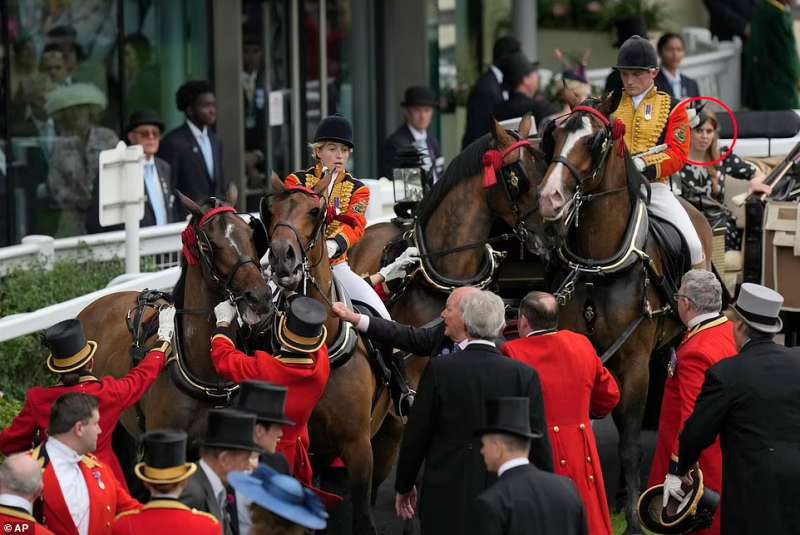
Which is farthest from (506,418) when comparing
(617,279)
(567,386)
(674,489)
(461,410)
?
(617,279)

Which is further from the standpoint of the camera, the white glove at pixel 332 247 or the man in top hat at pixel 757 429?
the white glove at pixel 332 247

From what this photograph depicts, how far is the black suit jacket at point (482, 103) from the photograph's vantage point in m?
17.3

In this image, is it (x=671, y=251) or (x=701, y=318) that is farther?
(x=671, y=251)

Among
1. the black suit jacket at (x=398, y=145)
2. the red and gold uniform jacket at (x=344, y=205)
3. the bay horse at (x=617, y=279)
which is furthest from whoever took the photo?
the black suit jacket at (x=398, y=145)

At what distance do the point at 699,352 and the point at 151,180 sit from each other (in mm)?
6525

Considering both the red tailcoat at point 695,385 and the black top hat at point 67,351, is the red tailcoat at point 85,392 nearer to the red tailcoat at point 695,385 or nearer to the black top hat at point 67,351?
the black top hat at point 67,351

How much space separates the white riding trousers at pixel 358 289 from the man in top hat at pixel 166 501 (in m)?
3.22

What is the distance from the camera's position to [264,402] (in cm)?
683

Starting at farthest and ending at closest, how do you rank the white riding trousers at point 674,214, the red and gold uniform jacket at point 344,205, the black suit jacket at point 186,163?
the black suit jacket at point 186,163 < the white riding trousers at point 674,214 < the red and gold uniform jacket at point 344,205

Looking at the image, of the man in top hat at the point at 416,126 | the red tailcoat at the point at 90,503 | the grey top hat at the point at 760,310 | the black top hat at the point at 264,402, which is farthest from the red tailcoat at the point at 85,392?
the man in top hat at the point at 416,126

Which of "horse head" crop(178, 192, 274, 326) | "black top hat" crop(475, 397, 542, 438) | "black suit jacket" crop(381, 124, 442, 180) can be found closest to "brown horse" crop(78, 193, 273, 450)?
"horse head" crop(178, 192, 274, 326)

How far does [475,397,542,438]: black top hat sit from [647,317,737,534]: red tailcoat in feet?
7.01

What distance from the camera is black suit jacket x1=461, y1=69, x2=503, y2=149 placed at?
1731cm

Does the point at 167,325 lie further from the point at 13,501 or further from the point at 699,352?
the point at 699,352
